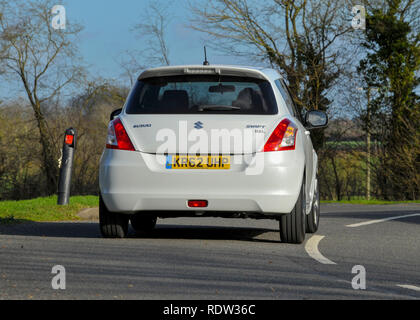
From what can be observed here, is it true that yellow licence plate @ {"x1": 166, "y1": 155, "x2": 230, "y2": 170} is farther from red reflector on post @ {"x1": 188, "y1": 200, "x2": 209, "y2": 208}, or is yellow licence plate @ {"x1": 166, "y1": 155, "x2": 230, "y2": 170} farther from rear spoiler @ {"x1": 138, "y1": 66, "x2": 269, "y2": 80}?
rear spoiler @ {"x1": 138, "y1": 66, "x2": 269, "y2": 80}

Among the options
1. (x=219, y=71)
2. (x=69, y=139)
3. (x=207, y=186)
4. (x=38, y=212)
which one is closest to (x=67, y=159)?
(x=69, y=139)

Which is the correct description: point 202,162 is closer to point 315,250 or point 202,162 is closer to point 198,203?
point 198,203

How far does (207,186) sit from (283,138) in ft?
3.02

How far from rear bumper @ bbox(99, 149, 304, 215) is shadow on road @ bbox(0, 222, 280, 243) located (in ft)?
3.53

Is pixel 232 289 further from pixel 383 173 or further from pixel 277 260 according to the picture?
pixel 383 173

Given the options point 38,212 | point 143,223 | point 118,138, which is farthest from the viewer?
point 38,212

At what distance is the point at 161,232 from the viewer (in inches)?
402

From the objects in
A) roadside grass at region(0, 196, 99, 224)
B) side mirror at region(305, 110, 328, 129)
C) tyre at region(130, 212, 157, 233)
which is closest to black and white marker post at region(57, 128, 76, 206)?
roadside grass at region(0, 196, 99, 224)

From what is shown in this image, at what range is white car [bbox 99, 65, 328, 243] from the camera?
26.1 ft

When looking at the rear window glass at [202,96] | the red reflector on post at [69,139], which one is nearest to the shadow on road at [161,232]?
the rear window glass at [202,96]

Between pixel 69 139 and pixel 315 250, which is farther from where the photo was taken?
pixel 69 139

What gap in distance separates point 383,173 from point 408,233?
25.2 metres

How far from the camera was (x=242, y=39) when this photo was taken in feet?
116

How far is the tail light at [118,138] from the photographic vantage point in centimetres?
820
